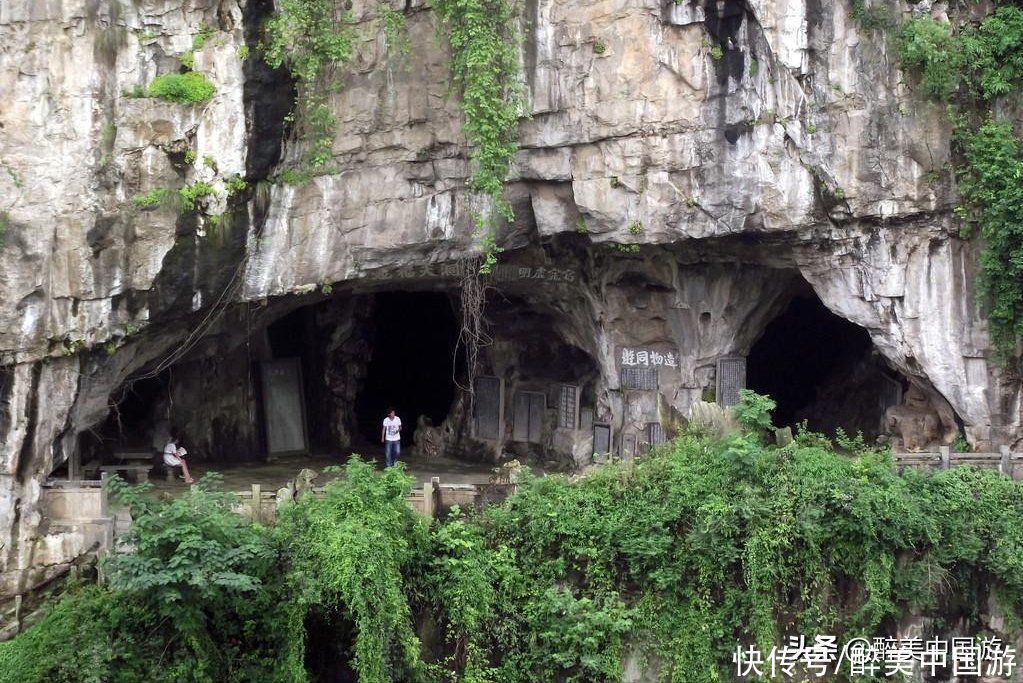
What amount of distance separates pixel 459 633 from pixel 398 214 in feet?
19.9

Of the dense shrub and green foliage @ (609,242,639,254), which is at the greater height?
green foliage @ (609,242,639,254)

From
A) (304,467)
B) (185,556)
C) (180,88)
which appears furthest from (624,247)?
(185,556)

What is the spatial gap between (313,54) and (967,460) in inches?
400

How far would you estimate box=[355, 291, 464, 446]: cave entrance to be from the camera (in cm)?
2447

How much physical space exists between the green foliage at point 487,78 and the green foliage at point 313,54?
1382mm

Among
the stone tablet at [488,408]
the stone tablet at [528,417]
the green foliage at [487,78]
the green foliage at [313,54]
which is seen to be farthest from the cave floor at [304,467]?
the green foliage at [313,54]

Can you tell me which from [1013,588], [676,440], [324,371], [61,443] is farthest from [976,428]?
[61,443]

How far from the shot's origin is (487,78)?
17.8 metres

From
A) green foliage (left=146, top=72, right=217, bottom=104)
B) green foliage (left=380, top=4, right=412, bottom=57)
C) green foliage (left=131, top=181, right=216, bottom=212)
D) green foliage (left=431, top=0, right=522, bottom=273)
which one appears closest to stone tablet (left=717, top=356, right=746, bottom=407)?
green foliage (left=431, top=0, right=522, bottom=273)

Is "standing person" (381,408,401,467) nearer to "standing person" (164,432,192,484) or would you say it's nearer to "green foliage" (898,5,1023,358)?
"standing person" (164,432,192,484)

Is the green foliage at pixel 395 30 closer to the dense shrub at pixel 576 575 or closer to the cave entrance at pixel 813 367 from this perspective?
the dense shrub at pixel 576 575

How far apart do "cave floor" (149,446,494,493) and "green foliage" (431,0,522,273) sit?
454 cm

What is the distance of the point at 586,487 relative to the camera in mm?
17422

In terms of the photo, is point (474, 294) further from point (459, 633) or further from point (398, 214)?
point (459, 633)
